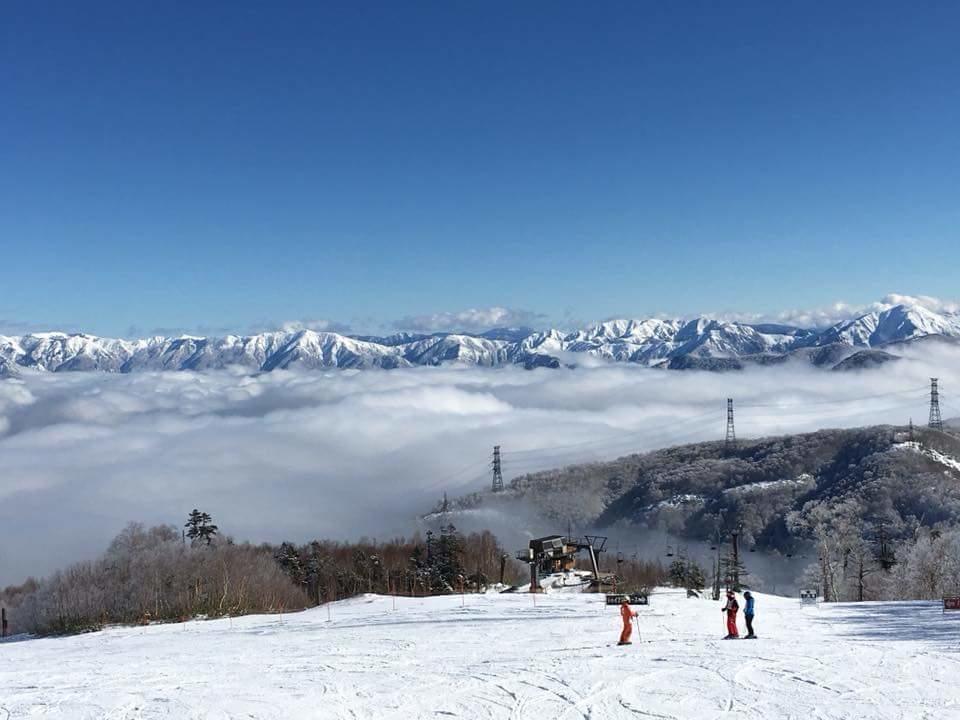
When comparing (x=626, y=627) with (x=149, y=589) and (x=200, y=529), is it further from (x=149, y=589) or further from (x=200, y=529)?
(x=200, y=529)

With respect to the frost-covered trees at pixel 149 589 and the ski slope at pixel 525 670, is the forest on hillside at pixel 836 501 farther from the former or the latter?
the ski slope at pixel 525 670

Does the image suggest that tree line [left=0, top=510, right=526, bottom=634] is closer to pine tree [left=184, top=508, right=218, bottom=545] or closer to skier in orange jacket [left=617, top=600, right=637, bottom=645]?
pine tree [left=184, top=508, right=218, bottom=545]

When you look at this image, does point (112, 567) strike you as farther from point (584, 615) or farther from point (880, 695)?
point (880, 695)

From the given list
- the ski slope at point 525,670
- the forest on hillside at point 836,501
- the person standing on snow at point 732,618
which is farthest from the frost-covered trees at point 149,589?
the forest on hillside at point 836,501

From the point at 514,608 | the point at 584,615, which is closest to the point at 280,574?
the point at 514,608

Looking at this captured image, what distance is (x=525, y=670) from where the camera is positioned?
73.7ft

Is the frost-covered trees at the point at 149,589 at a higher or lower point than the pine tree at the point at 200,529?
lower

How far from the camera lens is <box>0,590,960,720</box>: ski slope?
1847 centimetres

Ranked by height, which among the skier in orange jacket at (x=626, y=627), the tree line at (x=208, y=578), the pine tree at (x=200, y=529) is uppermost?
the skier in orange jacket at (x=626, y=627)

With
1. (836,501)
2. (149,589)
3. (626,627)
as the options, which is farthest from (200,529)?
(836,501)

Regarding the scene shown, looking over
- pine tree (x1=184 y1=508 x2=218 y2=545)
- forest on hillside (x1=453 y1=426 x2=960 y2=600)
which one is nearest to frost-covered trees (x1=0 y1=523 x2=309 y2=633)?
pine tree (x1=184 y1=508 x2=218 y2=545)

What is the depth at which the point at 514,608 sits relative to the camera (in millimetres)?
40281

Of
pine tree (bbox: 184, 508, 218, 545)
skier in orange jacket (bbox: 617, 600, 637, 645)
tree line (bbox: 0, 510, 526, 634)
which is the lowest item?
tree line (bbox: 0, 510, 526, 634)

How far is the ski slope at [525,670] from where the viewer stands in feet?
60.6
